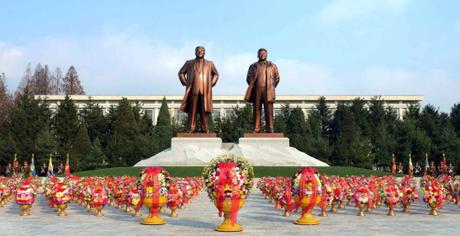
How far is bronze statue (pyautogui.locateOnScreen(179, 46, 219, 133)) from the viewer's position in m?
18.9

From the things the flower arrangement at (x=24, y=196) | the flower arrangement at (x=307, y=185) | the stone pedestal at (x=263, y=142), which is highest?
the stone pedestal at (x=263, y=142)

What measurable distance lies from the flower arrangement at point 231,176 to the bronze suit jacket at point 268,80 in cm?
1254

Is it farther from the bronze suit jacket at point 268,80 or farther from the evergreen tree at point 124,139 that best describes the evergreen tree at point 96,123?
the bronze suit jacket at point 268,80

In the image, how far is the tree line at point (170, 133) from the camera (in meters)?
28.7

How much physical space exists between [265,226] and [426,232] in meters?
2.63

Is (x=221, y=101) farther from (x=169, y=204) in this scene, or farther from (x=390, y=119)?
(x=169, y=204)

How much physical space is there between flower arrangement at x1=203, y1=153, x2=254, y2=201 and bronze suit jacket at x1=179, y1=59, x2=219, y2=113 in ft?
40.2

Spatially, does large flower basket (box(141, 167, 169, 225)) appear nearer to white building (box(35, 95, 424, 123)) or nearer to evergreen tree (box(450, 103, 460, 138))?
evergreen tree (box(450, 103, 460, 138))

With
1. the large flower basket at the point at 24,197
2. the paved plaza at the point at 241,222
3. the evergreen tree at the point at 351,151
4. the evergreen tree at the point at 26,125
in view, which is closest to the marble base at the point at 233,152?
the paved plaza at the point at 241,222

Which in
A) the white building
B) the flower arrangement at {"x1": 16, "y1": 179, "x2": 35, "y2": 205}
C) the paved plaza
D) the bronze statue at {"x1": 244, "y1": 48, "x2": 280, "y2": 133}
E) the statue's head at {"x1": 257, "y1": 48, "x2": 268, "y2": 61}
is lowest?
the paved plaza

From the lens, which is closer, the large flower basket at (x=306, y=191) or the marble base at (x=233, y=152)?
the large flower basket at (x=306, y=191)

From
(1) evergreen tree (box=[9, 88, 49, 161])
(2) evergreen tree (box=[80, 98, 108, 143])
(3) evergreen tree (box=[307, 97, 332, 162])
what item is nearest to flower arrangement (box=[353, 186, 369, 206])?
(3) evergreen tree (box=[307, 97, 332, 162])

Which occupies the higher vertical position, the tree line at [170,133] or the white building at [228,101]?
the white building at [228,101]

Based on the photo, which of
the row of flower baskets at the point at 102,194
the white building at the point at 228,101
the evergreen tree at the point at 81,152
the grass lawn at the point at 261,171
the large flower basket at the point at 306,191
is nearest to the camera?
the large flower basket at the point at 306,191
